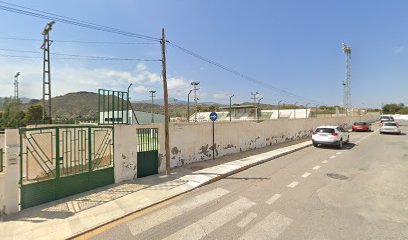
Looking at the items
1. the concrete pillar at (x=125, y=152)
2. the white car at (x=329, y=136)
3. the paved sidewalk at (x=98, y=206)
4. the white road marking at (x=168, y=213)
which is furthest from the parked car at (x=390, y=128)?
the concrete pillar at (x=125, y=152)

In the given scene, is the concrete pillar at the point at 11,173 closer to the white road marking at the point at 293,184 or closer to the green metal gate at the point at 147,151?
the green metal gate at the point at 147,151

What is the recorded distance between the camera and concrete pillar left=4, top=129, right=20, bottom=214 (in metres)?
5.64

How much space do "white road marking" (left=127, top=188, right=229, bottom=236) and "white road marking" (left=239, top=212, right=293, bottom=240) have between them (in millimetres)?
1806

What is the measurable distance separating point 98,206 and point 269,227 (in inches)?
175

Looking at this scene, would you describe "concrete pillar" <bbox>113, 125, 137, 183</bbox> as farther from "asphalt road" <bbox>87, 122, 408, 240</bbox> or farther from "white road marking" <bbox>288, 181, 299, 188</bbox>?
"white road marking" <bbox>288, 181, 299, 188</bbox>

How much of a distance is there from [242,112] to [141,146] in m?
58.1

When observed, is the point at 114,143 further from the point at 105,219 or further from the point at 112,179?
the point at 105,219

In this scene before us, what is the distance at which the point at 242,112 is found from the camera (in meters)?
65.2

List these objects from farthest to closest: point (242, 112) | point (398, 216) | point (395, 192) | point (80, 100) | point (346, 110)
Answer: point (80, 100), point (242, 112), point (346, 110), point (395, 192), point (398, 216)

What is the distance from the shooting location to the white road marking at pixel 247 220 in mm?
4856

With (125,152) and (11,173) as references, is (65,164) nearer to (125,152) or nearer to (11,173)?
(11,173)

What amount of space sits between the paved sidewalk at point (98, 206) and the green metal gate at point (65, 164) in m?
0.31

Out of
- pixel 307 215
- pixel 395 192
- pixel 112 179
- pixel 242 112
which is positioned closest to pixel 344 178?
pixel 395 192

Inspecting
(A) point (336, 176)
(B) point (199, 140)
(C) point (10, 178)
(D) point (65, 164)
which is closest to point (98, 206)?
(D) point (65, 164)
